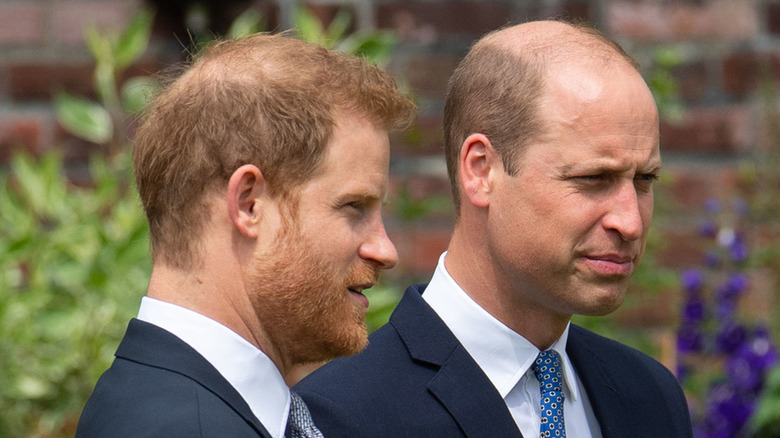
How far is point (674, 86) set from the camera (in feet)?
11.4

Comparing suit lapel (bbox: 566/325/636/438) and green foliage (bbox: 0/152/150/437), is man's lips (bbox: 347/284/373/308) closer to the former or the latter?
suit lapel (bbox: 566/325/636/438)

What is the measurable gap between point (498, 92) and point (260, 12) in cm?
141

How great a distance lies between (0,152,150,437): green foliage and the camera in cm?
293

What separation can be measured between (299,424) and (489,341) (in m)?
0.50

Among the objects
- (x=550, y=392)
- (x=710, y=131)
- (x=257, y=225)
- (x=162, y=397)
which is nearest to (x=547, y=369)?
(x=550, y=392)

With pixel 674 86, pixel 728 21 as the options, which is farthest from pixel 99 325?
pixel 728 21

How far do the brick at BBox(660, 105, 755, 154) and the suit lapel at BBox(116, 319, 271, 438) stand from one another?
7.37ft

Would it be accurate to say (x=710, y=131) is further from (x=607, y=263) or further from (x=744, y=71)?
(x=607, y=263)

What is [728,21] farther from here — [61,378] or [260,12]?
[61,378]

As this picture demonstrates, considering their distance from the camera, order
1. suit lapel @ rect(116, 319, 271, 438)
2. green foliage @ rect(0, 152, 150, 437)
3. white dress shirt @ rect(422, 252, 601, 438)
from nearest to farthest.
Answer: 1. suit lapel @ rect(116, 319, 271, 438)
2. white dress shirt @ rect(422, 252, 601, 438)
3. green foliage @ rect(0, 152, 150, 437)

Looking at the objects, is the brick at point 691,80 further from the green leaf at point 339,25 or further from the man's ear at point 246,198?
the man's ear at point 246,198

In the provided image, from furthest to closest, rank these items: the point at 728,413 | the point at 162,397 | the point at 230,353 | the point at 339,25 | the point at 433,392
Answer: the point at 728,413 < the point at 339,25 < the point at 433,392 < the point at 230,353 < the point at 162,397

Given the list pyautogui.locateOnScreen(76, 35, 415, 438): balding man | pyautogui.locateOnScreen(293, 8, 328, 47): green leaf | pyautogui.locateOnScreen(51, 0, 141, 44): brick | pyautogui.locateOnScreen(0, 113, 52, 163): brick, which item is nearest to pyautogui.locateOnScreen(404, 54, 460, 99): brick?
pyautogui.locateOnScreen(293, 8, 328, 47): green leaf

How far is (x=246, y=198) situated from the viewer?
171 centimetres
